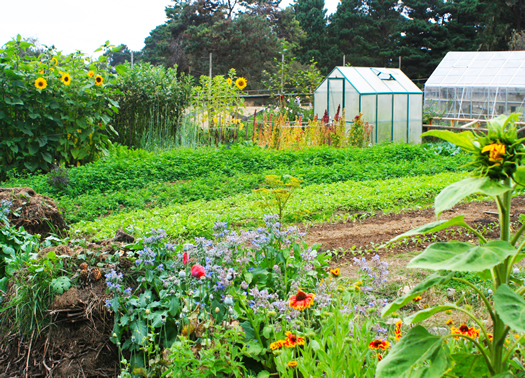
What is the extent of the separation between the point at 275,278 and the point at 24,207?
8.68 feet

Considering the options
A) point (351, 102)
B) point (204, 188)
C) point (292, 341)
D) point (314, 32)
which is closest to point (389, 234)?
point (204, 188)

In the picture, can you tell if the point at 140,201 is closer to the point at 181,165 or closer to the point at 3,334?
the point at 181,165

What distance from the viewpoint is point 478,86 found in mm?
16938

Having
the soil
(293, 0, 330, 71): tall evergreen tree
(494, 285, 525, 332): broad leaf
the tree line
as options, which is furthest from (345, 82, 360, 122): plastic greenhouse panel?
(293, 0, 330, 71): tall evergreen tree

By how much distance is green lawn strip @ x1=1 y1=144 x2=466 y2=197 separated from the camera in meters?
7.04

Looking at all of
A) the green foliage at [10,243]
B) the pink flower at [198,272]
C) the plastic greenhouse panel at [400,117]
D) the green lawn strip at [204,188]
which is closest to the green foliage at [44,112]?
the green lawn strip at [204,188]

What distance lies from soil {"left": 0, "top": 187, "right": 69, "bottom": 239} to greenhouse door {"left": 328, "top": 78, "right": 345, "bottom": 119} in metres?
10.3

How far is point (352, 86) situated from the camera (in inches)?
506

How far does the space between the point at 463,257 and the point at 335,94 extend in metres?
13.0

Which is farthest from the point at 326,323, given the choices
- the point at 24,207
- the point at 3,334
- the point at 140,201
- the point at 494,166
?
the point at 140,201

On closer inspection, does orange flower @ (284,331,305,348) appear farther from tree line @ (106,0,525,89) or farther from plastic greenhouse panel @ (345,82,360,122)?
tree line @ (106,0,525,89)

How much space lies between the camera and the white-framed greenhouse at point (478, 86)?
53.7 ft

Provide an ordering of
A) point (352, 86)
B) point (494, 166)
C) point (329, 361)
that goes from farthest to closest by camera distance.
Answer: point (352, 86)
point (329, 361)
point (494, 166)

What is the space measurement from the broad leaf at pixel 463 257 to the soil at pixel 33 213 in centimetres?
360
